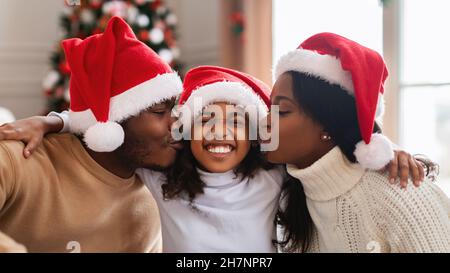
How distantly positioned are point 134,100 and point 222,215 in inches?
13.2

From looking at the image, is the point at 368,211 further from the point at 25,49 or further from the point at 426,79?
the point at 25,49

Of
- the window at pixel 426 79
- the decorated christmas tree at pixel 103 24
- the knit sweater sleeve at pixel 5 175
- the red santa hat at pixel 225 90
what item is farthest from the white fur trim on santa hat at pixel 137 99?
the decorated christmas tree at pixel 103 24

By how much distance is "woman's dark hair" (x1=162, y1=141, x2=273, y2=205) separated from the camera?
123 cm

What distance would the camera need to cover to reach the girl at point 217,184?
121 cm

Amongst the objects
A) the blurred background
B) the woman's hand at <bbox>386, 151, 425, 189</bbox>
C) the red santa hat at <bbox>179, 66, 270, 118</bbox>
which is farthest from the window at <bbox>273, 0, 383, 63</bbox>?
the woman's hand at <bbox>386, 151, 425, 189</bbox>

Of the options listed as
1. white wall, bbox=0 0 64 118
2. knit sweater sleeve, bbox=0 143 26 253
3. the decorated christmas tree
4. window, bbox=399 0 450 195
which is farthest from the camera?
white wall, bbox=0 0 64 118

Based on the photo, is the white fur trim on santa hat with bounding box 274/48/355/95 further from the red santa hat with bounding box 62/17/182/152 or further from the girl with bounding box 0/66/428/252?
the red santa hat with bounding box 62/17/182/152

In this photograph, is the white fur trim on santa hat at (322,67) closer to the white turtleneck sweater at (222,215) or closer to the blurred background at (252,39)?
the white turtleneck sweater at (222,215)

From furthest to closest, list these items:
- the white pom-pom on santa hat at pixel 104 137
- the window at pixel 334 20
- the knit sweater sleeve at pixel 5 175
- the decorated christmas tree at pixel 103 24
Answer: the decorated christmas tree at pixel 103 24, the window at pixel 334 20, the white pom-pom on santa hat at pixel 104 137, the knit sweater sleeve at pixel 5 175

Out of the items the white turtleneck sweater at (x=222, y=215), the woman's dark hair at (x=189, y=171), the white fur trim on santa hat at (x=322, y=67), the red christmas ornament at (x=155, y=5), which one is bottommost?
the white turtleneck sweater at (x=222, y=215)

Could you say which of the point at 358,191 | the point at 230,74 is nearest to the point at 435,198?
the point at 358,191

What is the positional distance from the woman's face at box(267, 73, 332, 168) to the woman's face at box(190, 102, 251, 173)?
0.10m

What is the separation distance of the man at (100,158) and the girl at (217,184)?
57mm
